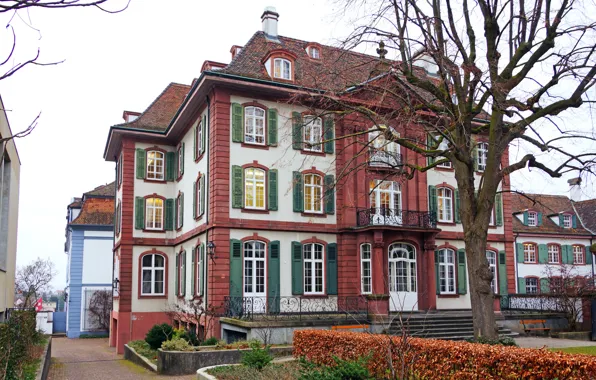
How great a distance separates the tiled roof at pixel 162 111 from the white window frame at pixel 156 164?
122cm

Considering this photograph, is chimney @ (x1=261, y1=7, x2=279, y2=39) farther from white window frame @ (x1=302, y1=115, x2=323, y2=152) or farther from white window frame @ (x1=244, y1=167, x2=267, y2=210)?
white window frame @ (x1=244, y1=167, x2=267, y2=210)

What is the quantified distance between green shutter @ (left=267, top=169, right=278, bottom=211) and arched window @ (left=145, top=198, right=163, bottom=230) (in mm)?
8918

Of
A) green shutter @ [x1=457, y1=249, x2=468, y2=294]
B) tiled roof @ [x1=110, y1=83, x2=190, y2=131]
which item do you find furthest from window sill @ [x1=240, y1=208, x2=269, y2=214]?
tiled roof @ [x1=110, y1=83, x2=190, y2=131]

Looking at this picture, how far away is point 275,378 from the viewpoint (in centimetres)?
1217

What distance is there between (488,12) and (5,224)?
14.0 m

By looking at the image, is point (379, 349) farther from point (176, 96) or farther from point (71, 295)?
point (71, 295)

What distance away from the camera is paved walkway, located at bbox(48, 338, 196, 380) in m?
18.7

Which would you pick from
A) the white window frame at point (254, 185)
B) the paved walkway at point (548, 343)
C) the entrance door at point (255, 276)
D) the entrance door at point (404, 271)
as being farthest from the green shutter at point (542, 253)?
the entrance door at point (255, 276)

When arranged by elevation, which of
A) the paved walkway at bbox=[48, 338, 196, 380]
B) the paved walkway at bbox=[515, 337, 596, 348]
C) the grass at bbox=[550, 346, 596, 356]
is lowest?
the paved walkway at bbox=[48, 338, 196, 380]

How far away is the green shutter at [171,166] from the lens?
30312mm

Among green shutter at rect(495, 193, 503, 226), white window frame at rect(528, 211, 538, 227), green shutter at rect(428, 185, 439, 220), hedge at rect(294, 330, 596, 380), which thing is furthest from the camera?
white window frame at rect(528, 211, 538, 227)

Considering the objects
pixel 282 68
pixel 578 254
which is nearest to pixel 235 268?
pixel 282 68

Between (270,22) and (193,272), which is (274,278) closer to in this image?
(193,272)

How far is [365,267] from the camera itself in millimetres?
23812
